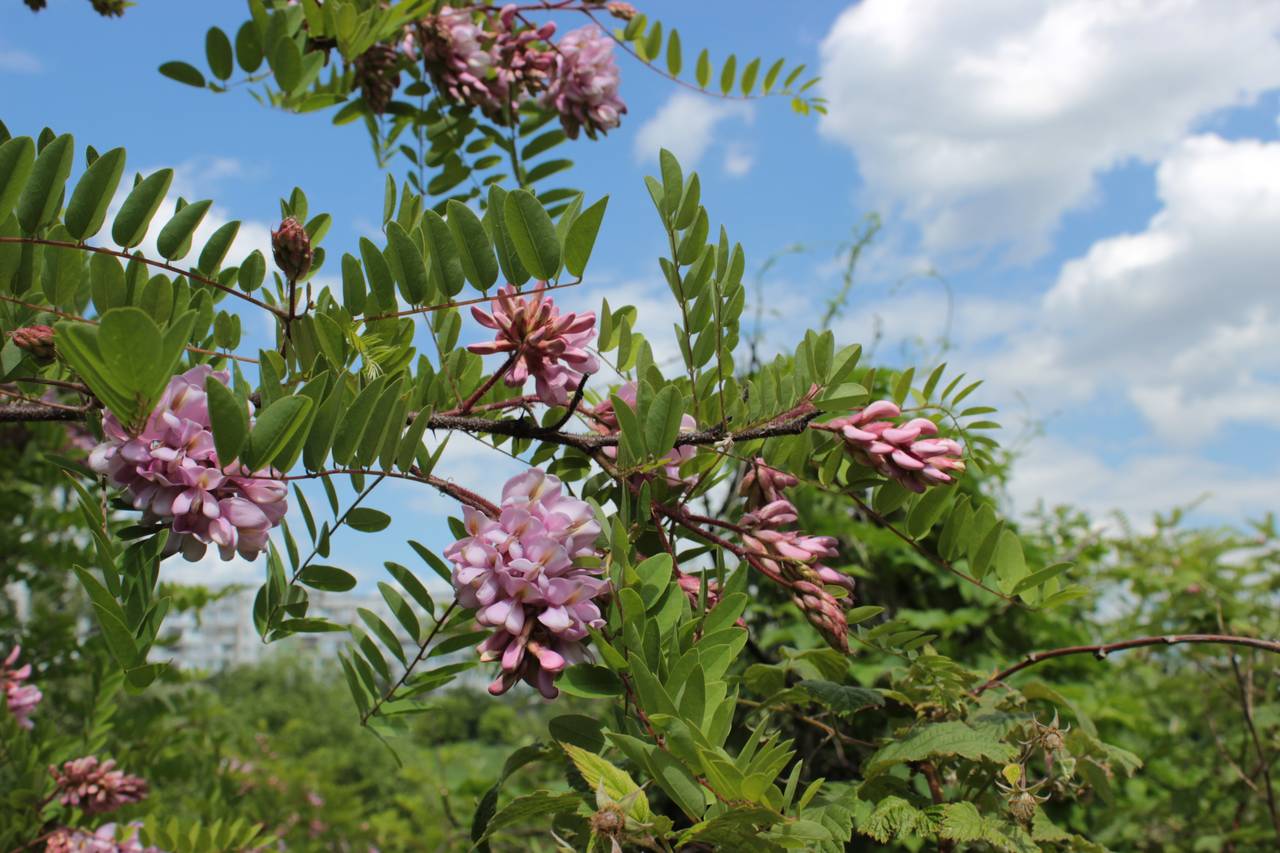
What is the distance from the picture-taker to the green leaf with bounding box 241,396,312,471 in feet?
2.39

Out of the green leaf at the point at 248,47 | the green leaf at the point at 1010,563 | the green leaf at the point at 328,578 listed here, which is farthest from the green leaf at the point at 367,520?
the green leaf at the point at 248,47

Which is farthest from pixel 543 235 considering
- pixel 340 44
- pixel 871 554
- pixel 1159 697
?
pixel 1159 697

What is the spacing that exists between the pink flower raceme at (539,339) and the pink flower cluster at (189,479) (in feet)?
0.79

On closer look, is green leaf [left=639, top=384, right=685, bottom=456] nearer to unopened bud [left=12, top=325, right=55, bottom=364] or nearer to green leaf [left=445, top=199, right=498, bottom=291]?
green leaf [left=445, top=199, right=498, bottom=291]

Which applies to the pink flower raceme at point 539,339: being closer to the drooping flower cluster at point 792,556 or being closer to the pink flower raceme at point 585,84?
the drooping flower cluster at point 792,556

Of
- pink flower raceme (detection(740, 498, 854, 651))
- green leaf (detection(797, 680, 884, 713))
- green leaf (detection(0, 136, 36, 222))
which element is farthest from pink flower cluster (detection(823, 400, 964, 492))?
green leaf (detection(0, 136, 36, 222))

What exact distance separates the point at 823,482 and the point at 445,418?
1.27ft

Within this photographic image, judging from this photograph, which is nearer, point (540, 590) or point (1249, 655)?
point (540, 590)

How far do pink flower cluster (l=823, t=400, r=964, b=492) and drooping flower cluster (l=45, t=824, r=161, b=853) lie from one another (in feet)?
5.33

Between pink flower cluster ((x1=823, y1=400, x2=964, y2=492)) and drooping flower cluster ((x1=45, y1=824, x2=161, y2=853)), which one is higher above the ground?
pink flower cluster ((x1=823, y1=400, x2=964, y2=492))

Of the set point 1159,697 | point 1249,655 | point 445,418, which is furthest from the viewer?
point 1159,697

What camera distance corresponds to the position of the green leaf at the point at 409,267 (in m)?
0.92

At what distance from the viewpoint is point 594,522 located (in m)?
0.84

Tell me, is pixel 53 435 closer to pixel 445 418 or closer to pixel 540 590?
pixel 445 418
